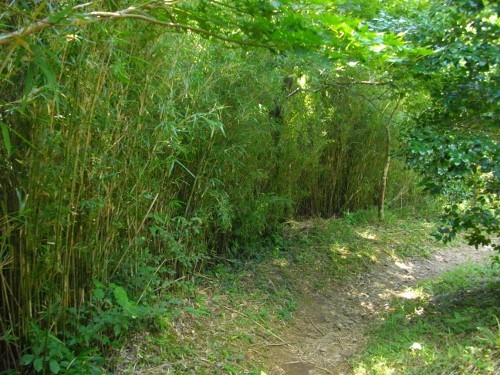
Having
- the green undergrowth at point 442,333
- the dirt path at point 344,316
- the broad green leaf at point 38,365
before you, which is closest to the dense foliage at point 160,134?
the broad green leaf at point 38,365

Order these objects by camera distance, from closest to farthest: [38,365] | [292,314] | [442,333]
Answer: [38,365]
[442,333]
[292,314]

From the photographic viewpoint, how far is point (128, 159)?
2.94 meters

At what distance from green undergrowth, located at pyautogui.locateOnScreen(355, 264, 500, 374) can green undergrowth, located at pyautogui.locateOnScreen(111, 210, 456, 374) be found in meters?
0.88

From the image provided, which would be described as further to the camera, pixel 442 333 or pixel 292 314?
pixel 292 314

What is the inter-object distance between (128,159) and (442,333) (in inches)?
111

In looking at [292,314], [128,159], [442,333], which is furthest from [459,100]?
[128,159]

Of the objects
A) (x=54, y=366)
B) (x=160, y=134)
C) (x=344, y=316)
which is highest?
(x=160, y=134)

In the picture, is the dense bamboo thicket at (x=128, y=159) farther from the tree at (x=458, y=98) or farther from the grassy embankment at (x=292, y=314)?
the tree at (x=458, y=98)

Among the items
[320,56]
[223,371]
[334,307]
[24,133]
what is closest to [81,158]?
[24,133]

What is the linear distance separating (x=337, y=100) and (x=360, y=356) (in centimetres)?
394

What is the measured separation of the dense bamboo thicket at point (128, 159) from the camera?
2.22m

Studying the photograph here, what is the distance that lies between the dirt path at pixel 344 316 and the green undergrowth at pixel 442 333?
0.21 m

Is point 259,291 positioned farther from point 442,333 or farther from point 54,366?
point 54,366

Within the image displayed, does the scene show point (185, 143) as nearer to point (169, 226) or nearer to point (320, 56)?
point (169, 226)
